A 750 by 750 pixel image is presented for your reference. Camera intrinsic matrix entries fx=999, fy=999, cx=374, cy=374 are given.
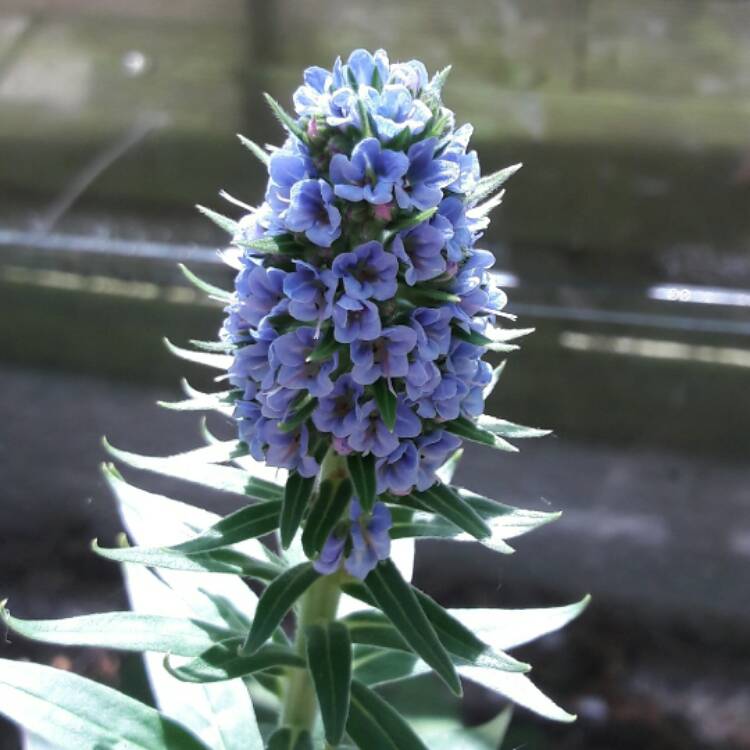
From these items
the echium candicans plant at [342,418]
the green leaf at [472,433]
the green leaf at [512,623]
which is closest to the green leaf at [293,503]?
the echium candicans plant at [342,418]

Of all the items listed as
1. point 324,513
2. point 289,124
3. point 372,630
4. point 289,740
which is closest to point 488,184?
point 289,124

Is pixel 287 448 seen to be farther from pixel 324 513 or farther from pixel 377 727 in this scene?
pixel 377 727

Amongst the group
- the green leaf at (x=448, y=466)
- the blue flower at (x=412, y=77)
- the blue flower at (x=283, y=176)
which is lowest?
the green leaf at (x=448, y=466)

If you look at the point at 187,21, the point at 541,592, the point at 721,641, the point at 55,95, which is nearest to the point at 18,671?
the point at 541,592

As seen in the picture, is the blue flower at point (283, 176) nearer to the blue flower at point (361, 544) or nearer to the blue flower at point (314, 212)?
the blue flower at point (314, 212)

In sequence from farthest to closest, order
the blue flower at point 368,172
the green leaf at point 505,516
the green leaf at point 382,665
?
the green leaf at point 382,665
the green leaf at point 505,516
the blue flower at point 368,172

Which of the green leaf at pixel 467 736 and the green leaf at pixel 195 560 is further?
the green leaf at pixel 467 736
